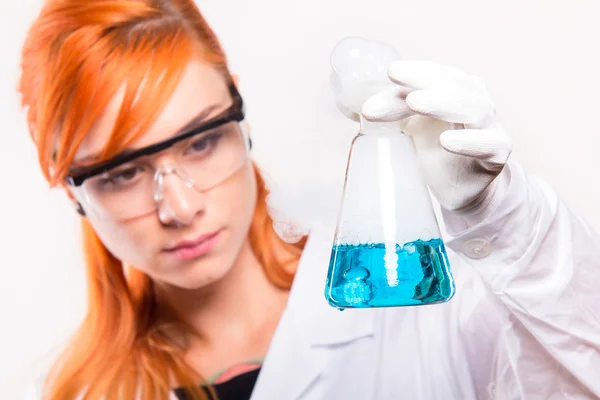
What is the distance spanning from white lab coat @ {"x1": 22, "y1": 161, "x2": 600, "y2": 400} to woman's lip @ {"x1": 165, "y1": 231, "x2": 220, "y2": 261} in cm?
21

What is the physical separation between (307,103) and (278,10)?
20cm

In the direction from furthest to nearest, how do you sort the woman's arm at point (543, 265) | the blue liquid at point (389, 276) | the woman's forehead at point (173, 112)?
the woman's forehead at point (173, 112) → the woman's arm at point (543, 265) → the blue liquid at point (389, 276)

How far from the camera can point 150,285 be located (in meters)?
1.33

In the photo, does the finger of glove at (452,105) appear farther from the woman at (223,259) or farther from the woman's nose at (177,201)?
the woman's nose at (177,201)

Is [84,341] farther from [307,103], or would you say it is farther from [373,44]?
[373,44]

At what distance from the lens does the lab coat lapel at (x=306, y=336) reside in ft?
4.14

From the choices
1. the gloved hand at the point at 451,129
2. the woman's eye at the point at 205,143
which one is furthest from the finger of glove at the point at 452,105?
the woman's eye at the point at 205,143

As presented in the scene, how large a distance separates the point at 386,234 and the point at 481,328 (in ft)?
1.61

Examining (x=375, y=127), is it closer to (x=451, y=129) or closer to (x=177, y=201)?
(x=451, y=129)

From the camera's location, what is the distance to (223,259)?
4.14 ft

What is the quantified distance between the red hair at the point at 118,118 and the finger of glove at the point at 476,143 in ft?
1.69

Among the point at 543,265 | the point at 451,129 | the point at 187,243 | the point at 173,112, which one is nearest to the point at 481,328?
the point at 543,265

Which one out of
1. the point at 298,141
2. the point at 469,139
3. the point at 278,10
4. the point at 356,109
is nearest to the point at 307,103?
the point at 298,141

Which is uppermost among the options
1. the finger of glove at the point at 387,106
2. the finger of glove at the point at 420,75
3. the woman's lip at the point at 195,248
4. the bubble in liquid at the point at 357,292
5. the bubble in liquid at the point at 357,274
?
the finger of glove at the point at 420,75
